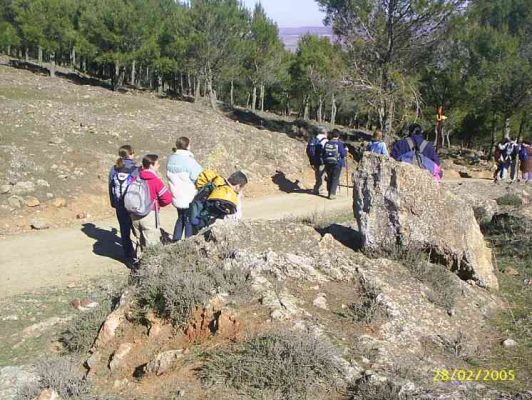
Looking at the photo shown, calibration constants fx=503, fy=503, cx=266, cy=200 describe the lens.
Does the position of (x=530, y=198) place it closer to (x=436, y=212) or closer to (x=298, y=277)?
(x=436, y=212)

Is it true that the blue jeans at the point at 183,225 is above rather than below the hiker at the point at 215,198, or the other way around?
below

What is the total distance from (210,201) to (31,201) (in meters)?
5.65

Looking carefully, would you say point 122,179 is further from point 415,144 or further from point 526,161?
point 526,161

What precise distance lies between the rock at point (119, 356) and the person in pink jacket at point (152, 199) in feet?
8.31

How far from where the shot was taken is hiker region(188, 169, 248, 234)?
21.0 feet

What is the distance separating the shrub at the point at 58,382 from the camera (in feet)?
13.4

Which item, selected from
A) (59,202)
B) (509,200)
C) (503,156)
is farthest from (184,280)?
(503,156)

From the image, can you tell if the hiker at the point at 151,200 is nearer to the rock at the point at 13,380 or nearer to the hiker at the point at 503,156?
the rock at the point at 13,380

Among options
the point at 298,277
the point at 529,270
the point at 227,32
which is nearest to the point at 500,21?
the point at 227,32

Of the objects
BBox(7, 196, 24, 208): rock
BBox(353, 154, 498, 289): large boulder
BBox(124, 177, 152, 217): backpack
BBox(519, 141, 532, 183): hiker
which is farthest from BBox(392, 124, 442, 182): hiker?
BBox(519, 141, 532, 183): hiker

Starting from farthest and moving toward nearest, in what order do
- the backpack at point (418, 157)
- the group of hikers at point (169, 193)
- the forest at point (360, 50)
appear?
the forest at point (360, 50) < the backpack at point (418, 157) < the group of hikers at point (169, 193)

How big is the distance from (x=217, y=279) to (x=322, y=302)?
41.9 inches
